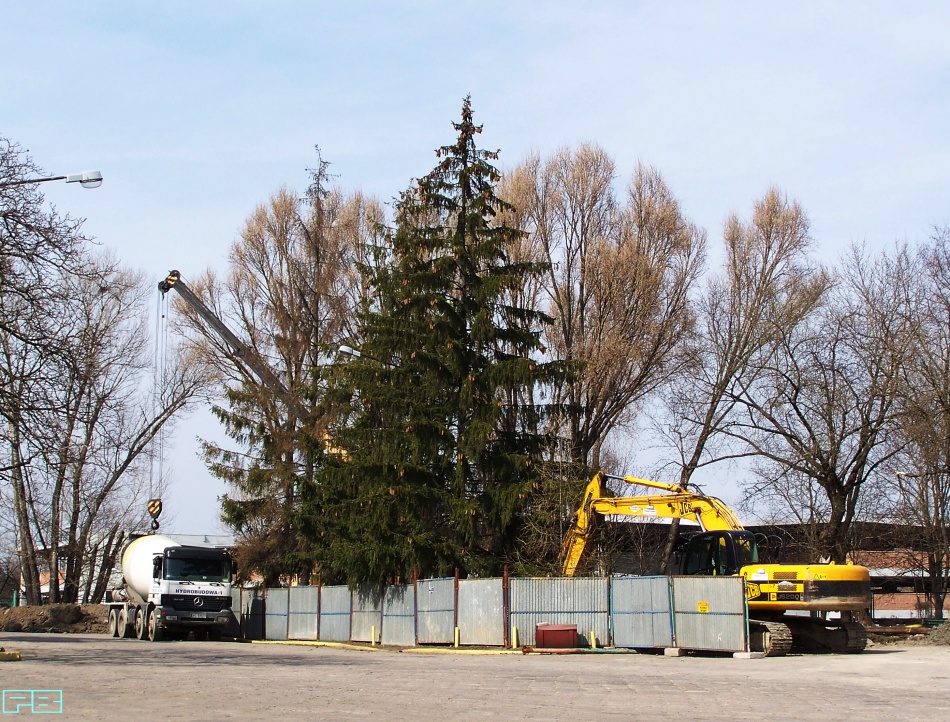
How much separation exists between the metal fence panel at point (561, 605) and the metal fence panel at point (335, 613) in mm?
8002

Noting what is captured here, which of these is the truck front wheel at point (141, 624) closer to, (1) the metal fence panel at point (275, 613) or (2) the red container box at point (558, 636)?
(1) the metal fence panel at point (275, 613)

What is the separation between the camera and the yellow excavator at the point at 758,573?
79.8 feet

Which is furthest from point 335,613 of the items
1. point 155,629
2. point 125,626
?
point 125,626

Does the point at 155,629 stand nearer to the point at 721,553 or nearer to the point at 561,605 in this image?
the point at 561,605

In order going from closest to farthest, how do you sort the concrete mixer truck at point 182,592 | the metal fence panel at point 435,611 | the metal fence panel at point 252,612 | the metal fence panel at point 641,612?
the metal fence panel at point 641,612
the metal fence panel at point 435,611
the concrete mixer truck at point 182,592
the metal fence panel at point 252,612

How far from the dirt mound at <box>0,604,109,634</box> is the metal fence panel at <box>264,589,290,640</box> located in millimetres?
11228

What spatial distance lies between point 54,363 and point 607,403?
22531 millimetres

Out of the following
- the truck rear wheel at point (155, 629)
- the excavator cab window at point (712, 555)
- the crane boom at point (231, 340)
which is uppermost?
the crane boom at point (231, 340)

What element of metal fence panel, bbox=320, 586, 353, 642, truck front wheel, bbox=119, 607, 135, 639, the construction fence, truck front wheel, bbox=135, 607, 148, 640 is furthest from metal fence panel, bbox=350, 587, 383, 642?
truck front wheel, bbox=119, 607, 135, 639

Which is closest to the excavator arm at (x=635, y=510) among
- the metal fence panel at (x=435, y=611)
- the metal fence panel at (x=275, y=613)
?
the metal fence panel at (x=435, y=611)

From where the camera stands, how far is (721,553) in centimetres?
2600

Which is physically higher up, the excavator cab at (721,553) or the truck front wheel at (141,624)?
the excavator cab at (721,553)

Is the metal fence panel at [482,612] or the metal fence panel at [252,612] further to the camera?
the metal fence panel at [252,612]

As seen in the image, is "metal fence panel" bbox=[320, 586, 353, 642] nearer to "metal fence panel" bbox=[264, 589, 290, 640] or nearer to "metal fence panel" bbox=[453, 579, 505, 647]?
"metal fence panel" bbox=[264, 589, 290, 640]
